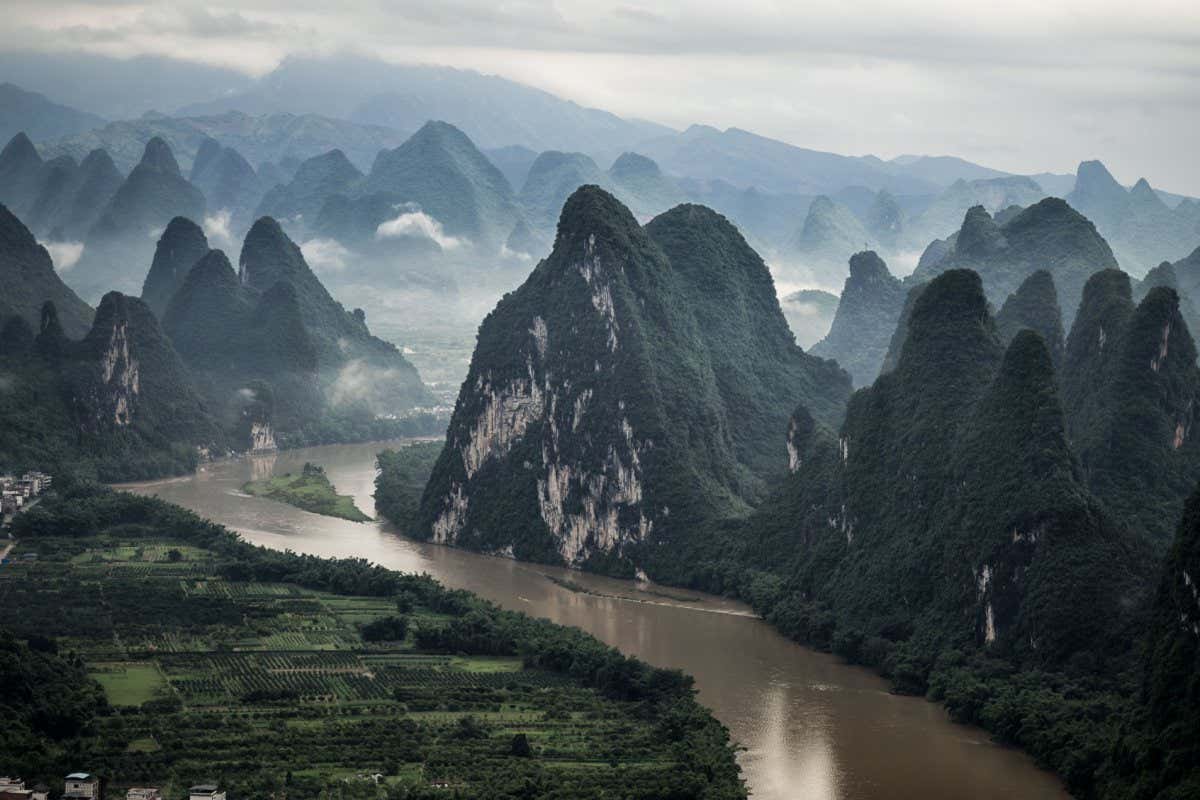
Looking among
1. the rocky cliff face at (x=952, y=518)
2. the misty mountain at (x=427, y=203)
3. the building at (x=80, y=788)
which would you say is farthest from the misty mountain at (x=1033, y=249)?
the misty mountain at (x=427, y=203)

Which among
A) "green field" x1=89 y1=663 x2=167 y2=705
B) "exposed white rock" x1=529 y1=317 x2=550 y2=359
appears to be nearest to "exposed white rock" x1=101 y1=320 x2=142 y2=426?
"exposed white rock" x1=529 y1=317 x2=550 y2=359

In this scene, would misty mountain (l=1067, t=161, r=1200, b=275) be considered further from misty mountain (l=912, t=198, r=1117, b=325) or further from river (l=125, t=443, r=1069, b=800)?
river (l=125, t=443, r=1069, b=800)

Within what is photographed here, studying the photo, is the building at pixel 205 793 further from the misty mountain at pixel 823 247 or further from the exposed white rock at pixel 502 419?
the misty mountain at pixel 823 247

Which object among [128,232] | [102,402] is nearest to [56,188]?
[128,232]

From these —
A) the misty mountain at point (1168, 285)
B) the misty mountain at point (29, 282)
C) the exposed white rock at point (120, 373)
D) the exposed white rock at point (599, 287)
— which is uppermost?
the misty mountain at point (1168, 285)

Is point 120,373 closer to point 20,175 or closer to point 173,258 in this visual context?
point 173,258
